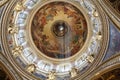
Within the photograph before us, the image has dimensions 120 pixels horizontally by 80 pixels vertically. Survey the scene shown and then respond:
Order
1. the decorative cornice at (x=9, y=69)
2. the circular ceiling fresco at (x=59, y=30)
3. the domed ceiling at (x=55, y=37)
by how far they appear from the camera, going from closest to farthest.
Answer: the decorative cornice at (x=9, y=69) < the domed ceiling at (x=55, y=37) < the circular ceiling fresco at (x=59, y=30)

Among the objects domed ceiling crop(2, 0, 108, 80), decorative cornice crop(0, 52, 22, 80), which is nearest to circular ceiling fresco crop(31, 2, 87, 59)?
domed ceiling crop(2, 0, 108, 80)

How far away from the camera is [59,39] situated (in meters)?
20.7

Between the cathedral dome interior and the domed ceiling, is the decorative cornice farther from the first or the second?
the domed ceiling

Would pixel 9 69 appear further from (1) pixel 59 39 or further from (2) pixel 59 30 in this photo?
(2) pixel 59 30

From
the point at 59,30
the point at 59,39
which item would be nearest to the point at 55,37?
the point at 59,39

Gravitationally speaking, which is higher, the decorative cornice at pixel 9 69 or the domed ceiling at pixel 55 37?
the domed ceiling at pixel 55 37

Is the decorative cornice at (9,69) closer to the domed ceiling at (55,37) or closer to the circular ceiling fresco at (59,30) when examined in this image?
the domed ceiling at (55,37)

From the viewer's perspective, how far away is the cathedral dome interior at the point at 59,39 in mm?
16297

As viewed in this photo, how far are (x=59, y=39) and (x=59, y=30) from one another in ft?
1.94

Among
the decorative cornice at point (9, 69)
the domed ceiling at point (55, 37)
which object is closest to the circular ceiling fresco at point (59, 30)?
the domed ceiling at point (55, 37)

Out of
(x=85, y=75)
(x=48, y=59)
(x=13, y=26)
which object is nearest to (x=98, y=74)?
(x=85, y=75)

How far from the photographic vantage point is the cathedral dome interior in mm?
16297

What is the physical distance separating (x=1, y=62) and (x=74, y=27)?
6.14 m

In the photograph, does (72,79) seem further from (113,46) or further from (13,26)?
(13,26)
